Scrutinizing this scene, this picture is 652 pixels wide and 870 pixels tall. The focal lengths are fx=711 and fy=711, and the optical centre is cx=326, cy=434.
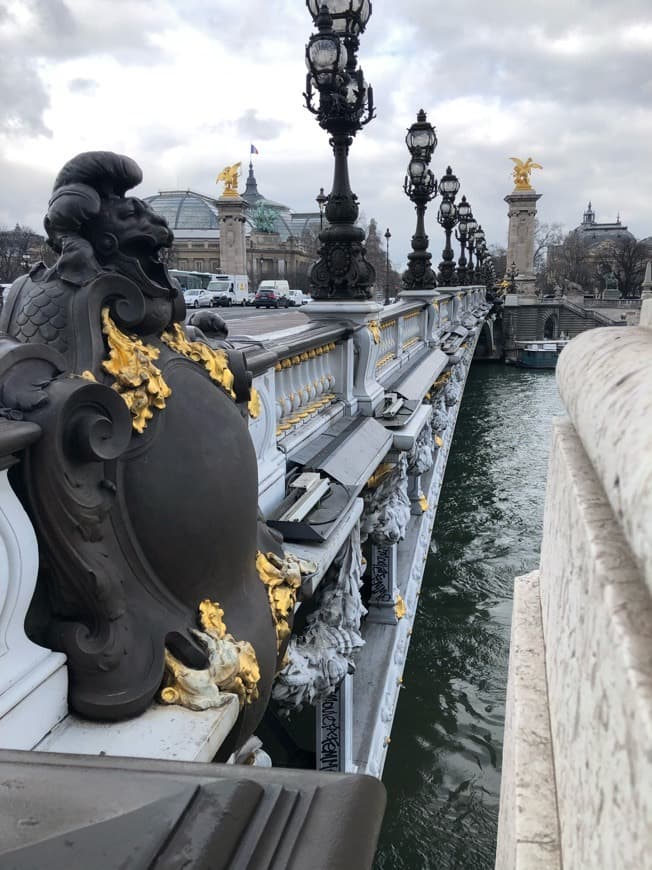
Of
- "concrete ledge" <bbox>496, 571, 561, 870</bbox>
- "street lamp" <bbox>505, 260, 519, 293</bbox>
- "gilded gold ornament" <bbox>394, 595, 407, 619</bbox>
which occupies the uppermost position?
"street lamp" <bbox>505, 260, 519, 293</bbox>

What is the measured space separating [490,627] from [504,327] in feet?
173

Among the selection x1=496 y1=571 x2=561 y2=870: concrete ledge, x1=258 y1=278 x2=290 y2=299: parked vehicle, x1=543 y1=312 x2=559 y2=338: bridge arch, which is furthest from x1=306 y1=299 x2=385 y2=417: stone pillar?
x1=543 y1=312 x2=559 y2=338: bridge arch

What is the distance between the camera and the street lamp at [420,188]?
14617 mm

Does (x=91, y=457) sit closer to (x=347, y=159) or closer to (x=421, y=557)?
(x=347, y=159)

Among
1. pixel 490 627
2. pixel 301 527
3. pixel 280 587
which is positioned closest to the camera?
pixel 280 587

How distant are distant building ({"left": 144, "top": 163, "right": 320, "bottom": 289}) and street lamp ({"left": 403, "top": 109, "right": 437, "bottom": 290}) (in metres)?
59.7

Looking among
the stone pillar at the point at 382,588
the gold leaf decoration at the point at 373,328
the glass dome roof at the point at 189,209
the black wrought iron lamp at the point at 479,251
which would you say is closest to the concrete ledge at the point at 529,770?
the gold leaf decoration at the point at 373,328

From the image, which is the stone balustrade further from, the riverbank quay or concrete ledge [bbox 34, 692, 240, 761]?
the riverbank quay

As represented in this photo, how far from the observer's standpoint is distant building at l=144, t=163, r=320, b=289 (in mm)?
83938

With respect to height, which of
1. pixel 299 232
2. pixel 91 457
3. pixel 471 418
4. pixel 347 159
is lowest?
pixel 471 418

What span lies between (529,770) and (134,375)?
6.39 feet

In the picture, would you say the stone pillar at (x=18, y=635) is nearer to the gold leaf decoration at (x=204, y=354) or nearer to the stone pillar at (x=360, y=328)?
the gold leaf decoration at (x=204, y=354)

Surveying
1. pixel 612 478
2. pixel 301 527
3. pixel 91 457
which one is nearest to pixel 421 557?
pixel 301 527

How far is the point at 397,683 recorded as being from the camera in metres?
9.20
